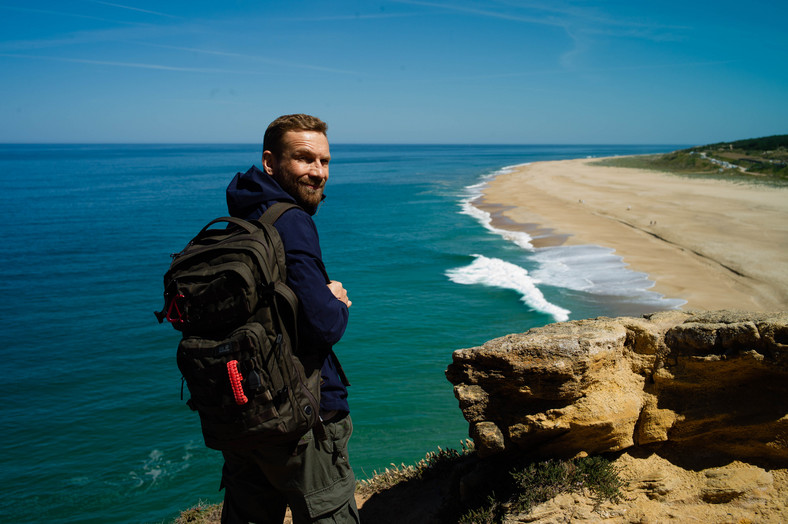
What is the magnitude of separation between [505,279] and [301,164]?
16.0 m

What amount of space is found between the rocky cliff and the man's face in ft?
5.94

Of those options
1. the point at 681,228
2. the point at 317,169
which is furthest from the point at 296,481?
the point at 681,228

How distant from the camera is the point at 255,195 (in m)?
2.43

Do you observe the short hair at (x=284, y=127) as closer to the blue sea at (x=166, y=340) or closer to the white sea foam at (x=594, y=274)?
the blue sea at (x=166, y=340)

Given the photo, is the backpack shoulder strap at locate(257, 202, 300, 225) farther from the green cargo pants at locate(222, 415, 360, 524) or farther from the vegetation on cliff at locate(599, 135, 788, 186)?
the vegetation on cliff at locate(599, 135, 788, 186)

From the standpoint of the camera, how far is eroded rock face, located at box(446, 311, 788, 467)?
3426 mm

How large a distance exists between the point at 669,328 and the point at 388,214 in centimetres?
3329

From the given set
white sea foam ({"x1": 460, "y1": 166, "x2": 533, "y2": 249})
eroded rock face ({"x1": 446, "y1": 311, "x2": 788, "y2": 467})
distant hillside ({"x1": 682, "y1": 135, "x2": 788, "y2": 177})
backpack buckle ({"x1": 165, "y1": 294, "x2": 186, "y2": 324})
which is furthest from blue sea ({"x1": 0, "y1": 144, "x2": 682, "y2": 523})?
distant hillside ({"x1": 682, "y1": 135, "x2": 788, "y2": 177})

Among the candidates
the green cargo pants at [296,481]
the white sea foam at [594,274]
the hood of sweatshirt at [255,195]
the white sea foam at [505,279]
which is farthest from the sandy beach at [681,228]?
the hood of sweatshirt at [255,195]

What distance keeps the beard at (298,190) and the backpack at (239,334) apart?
455mm

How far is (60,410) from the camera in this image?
10.7m

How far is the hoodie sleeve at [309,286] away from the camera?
7.28ft

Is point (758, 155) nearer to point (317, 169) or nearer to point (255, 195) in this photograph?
point (317, 169)

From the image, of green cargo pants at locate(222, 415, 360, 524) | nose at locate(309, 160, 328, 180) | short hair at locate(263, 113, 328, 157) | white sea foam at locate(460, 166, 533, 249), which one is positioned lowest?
white sea foam at locate(460, 166, 533, 249)
